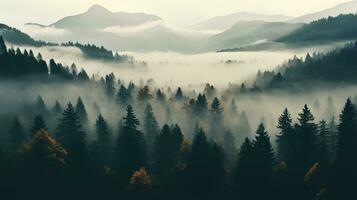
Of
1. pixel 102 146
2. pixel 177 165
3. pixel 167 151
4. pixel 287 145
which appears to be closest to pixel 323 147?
pixel 287 145

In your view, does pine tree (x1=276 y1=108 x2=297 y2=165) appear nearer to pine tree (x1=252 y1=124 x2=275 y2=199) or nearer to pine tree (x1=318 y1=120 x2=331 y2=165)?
pine tree (x1=318 y1=120 x2=331 y2=165)

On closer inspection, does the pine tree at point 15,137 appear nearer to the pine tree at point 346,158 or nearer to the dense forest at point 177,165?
the dense forest at point 177,165

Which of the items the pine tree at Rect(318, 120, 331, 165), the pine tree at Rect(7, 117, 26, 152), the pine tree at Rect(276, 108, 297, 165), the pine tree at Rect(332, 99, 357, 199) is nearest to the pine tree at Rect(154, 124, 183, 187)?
the pine tree at Rect(276, 108, 297, 165)

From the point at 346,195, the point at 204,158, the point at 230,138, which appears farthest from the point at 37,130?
the point at 346,195

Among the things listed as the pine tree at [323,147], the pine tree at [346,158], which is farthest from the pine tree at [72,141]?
the pine tree at [346,158]

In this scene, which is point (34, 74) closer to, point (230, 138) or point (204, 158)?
point (230, 138)

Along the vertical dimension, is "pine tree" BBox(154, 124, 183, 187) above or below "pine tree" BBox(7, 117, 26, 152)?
below

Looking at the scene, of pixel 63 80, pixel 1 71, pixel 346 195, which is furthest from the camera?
pixel 63 80

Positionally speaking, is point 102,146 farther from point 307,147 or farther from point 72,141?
point 307,147
